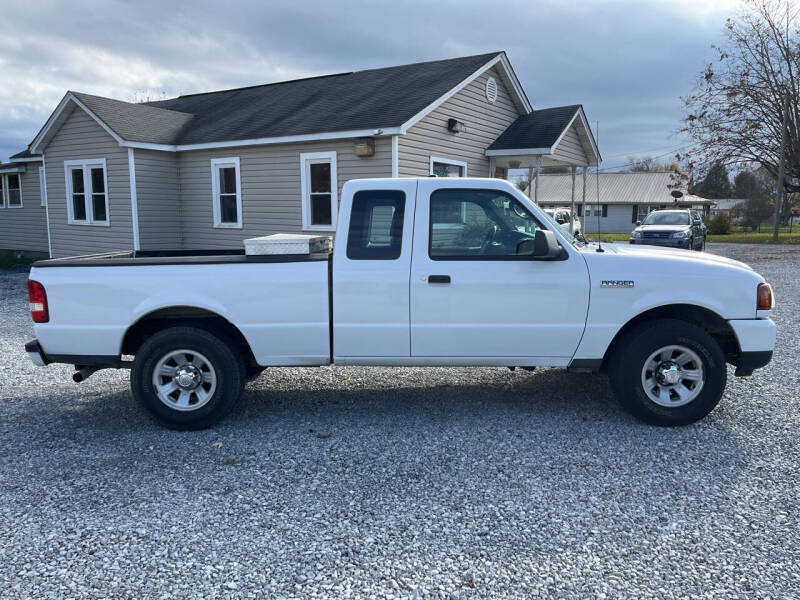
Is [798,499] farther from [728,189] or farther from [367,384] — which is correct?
[728,189]

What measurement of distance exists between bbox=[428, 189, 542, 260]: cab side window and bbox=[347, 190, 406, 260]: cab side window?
10.4 inches

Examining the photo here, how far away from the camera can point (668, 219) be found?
77.6 ft

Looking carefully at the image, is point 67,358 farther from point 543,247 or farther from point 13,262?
point 13,262

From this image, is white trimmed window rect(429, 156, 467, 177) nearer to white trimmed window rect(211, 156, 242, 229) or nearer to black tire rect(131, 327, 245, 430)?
white trimmed window rect(211, 156, 242, 229)

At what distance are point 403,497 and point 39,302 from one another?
3265mm

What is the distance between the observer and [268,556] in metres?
3.25

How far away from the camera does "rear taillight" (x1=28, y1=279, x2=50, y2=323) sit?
4.98 meters

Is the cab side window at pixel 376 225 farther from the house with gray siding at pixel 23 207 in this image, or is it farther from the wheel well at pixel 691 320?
the house with gray siding at pixel 23 207

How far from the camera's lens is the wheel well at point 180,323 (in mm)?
5090

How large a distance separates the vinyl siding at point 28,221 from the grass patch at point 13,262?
38.0 inches

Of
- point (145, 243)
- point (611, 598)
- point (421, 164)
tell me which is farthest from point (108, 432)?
point (145, 243)

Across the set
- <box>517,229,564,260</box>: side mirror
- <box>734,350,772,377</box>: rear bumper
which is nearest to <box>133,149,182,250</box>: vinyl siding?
<box>517,229,564,260</box>: side mirror

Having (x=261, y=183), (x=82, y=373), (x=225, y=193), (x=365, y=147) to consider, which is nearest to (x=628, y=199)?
(x=225, y=193)

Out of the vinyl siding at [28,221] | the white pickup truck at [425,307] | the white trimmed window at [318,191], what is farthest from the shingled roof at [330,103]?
the white pickup truck at [425,307]
